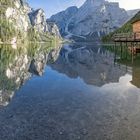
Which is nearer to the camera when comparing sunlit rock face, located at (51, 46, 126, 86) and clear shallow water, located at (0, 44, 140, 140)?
clear shallow water, located at (0, 44, 140, 140)

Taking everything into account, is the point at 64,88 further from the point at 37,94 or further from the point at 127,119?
the point at 127,119

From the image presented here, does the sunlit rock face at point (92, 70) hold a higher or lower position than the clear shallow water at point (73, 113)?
lower

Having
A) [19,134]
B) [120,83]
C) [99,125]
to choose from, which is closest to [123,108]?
[99,125]

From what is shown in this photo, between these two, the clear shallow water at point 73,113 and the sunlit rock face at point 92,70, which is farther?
the sunlit rock face at point 92,70

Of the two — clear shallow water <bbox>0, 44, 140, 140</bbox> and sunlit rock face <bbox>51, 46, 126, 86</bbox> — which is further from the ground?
clear shallow water <bbox>0, 44, 140, 140</bbox>

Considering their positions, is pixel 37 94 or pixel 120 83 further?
pixel 120 83

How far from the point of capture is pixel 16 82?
3350cm

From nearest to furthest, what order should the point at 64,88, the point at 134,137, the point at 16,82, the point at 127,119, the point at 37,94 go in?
the point at 134,137, the point at 127,119, the point at 37,94, the point at 64,88, the point at 16,82

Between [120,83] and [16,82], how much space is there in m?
10.6

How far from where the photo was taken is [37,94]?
26.9m

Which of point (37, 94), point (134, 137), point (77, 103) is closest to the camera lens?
point (134, 137)

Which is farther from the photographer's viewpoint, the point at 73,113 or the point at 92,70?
the point at 92,70

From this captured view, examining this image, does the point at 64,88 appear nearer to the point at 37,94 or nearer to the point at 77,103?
the point at 37,94

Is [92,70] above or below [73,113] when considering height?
below
